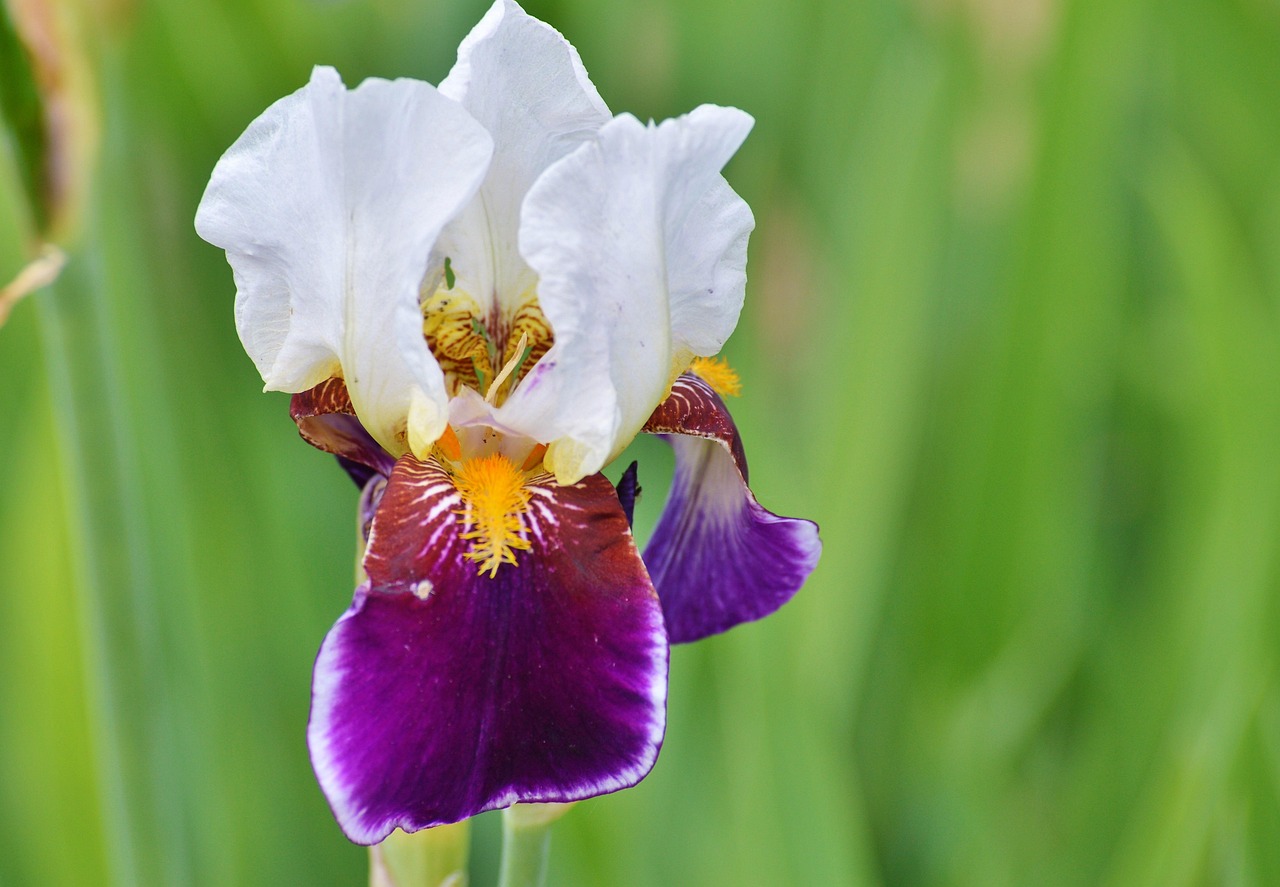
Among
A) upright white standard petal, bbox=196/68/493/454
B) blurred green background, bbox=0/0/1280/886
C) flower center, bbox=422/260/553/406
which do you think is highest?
upright white standard petal, bbox=196/68/493/454

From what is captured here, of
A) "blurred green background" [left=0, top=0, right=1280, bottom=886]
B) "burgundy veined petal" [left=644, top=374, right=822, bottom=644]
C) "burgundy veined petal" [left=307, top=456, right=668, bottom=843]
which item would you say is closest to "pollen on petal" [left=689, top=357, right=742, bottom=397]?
"burgundy veined petal" [left=644, top=374, right=822, bottom=644]

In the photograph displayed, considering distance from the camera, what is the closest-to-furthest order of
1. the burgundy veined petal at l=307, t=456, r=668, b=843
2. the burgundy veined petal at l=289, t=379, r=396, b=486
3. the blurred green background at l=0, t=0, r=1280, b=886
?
the burgundy veined petal at l=307, t=456, r=668, b=843
the burgundy veined petal at l=289, t=379, r=396, b=486
the blurred green background at l=0, t=0, r=1280, b=886

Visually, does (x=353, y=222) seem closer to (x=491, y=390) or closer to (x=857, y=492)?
(x=491, y=390)

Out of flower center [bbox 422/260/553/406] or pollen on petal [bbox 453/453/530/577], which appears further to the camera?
flower center [bbox 422/260/553/406]

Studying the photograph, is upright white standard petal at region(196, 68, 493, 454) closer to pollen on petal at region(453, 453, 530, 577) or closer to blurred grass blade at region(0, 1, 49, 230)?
pollen on petal at region(453, 453, 530, 577)

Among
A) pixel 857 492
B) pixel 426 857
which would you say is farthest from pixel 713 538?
pixel 857 492

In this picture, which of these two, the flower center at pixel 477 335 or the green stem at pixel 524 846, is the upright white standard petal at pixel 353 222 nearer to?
the flower center at pixel 477 335

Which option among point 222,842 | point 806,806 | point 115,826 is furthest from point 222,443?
point 806,806

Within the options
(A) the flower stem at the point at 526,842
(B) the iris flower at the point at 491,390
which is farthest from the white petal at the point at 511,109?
(A) the flower stem at the point at 526,842
